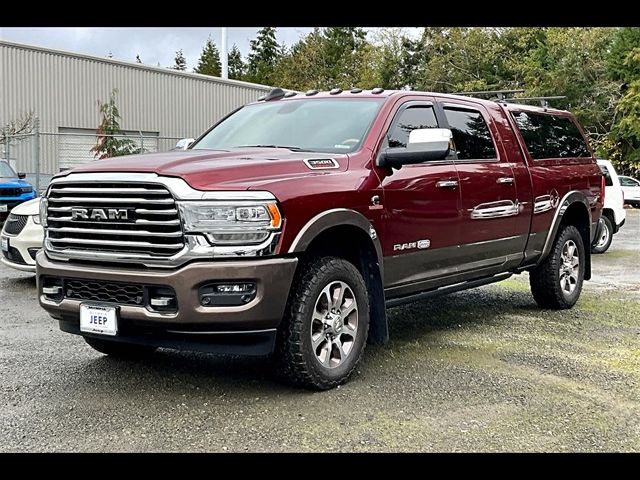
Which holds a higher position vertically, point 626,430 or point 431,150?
point 431,150

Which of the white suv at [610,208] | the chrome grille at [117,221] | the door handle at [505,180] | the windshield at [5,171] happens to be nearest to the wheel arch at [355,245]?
the chrome grille at [117,221]

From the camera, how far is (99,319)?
4.39m

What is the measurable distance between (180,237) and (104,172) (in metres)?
0.68

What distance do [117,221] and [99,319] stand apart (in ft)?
1.94

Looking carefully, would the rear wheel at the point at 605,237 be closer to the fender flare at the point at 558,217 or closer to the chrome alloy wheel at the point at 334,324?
the fender flare at the point at 558,217

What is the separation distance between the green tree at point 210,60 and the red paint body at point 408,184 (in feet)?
234

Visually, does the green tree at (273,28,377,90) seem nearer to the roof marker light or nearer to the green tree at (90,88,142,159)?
the green tree at (90,88,142,159)

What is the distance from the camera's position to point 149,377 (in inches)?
197

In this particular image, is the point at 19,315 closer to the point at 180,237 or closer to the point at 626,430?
the point at 180,237

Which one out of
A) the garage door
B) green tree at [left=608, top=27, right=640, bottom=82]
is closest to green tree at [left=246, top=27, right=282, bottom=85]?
green tree at [left=608, top=27, right=640, bottom=82]

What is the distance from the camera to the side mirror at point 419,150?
5.11 meters

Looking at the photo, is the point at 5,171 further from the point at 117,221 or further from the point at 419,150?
the point at 419,150

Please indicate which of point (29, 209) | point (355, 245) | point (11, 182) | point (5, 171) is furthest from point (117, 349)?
point (5, 171)
